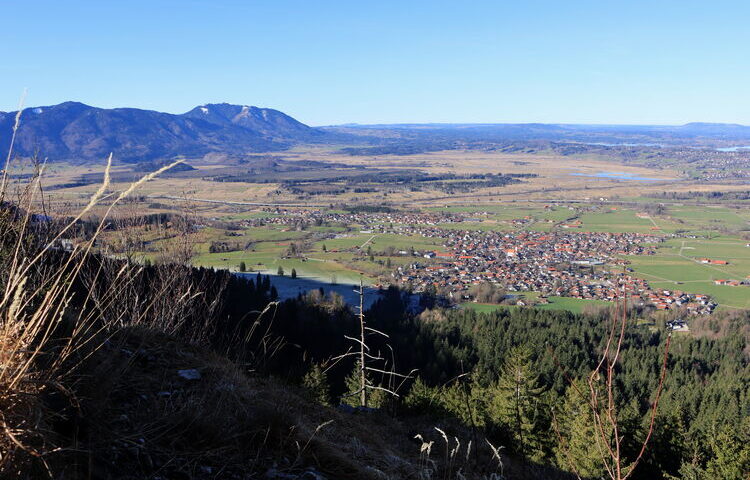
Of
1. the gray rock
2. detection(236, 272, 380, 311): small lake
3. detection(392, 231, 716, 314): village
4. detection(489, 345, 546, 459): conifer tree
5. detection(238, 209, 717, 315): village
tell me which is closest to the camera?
the gray rock

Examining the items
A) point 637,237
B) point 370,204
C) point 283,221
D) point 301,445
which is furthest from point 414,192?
point 301,445

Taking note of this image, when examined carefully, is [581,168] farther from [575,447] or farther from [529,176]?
[575,447]

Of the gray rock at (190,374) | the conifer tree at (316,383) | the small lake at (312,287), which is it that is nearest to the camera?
the gray rock at (190,374)

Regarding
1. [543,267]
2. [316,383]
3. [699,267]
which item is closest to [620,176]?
[699,267]

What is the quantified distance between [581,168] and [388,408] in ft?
533

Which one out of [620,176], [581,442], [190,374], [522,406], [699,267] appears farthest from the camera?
[620,176]

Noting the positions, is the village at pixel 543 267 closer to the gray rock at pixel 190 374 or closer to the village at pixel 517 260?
the village at pixel 517 260

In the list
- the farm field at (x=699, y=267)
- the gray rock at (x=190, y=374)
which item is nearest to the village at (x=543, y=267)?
the farm field at (x=699, y=267)

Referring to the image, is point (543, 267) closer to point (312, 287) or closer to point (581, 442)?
point (312, 287)

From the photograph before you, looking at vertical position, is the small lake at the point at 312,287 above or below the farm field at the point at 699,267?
above

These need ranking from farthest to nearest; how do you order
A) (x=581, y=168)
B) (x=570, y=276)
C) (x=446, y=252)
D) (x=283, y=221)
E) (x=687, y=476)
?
(x=581, y=168) < (x=283, y=221) < (x=446, y=252) < (x=570, y=276) < (x=687, y=476)

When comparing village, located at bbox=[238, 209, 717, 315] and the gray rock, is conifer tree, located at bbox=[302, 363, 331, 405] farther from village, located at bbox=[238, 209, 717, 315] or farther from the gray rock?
village, located at bbox=[238, 209, 717, 315]

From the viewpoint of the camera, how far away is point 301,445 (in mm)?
2980

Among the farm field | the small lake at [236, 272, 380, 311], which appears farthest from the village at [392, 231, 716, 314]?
the small lake at [236, 272, 380, 311]
